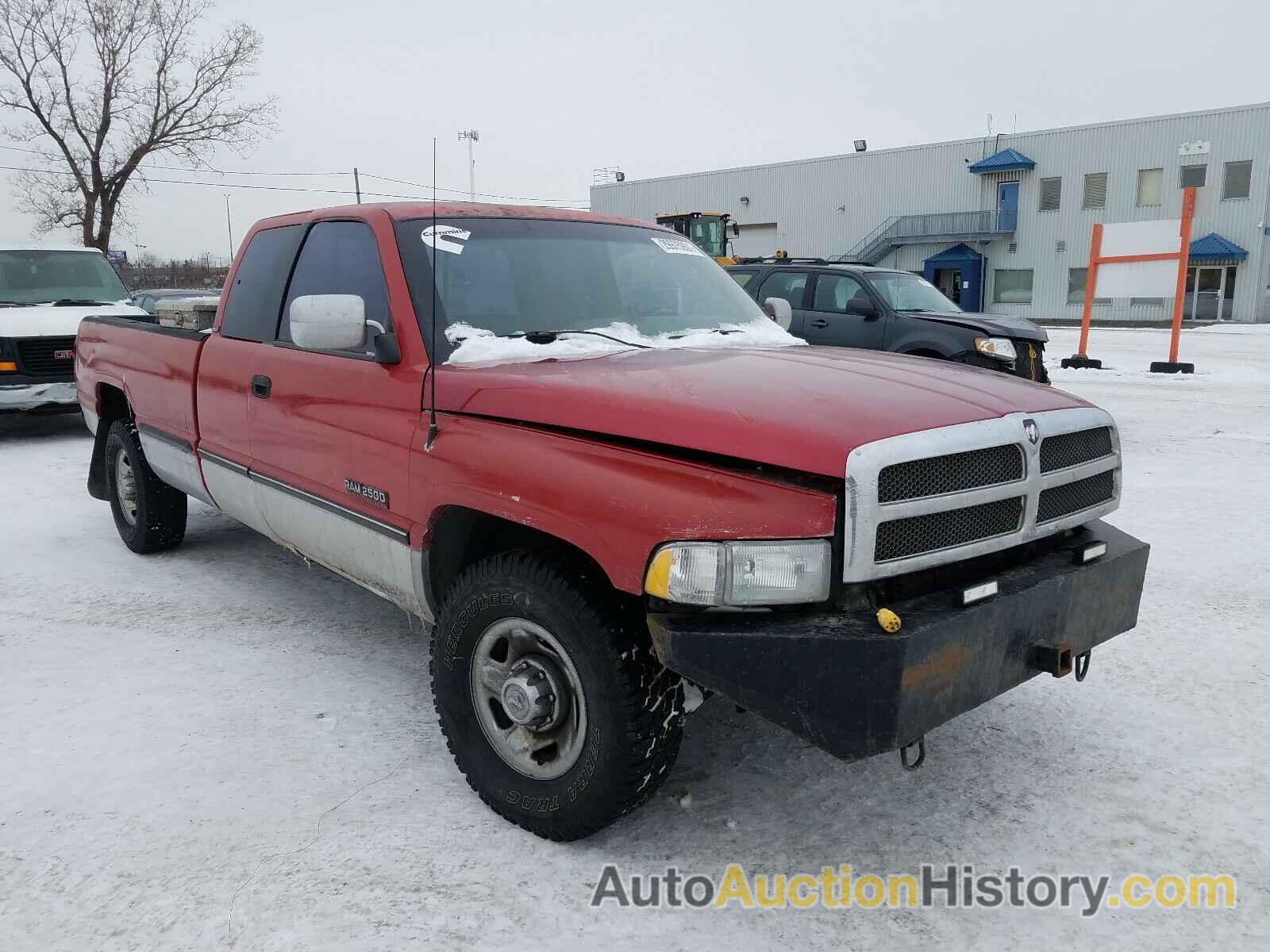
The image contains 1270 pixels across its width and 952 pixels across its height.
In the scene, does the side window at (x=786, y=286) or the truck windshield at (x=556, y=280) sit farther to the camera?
the side window at (x=786, y=286)

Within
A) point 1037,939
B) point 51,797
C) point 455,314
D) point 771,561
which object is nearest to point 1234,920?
point 1037,939

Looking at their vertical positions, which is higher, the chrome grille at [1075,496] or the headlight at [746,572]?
the chrome grille at [1075,496]

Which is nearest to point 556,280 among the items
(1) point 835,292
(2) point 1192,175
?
(1) point 835,292

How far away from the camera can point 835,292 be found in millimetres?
10422

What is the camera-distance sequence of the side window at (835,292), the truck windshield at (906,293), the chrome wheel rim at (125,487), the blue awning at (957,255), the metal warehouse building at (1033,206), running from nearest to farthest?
the chrome wheel rim at (125,487)
the truck windshield at (906,293)
the side window at (835,292)
the metal warehouse building at (1033,206)
the blue awning at (957,255)

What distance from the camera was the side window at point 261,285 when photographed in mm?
4133

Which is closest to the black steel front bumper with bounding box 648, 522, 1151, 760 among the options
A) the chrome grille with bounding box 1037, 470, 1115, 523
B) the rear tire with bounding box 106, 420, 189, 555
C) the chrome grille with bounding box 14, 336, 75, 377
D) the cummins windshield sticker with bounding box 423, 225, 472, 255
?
the chrome grille with bounding box 1037, 470, 1115, 523

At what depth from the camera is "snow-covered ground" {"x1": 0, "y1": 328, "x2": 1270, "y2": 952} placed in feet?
7.91

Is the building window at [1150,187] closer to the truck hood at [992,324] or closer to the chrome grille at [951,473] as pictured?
the truck hood at [992,324]

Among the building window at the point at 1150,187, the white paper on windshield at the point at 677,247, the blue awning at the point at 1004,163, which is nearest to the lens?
the white paper on windshield at the point at 677,247

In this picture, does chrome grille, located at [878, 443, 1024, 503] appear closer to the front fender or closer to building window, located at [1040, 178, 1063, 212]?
the front fender

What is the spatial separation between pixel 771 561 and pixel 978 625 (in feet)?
1.82

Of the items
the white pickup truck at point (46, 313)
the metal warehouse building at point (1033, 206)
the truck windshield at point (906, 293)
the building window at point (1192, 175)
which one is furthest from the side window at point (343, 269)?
the building window at point (1192, 175)

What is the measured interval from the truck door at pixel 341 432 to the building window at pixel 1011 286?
42984 mm
